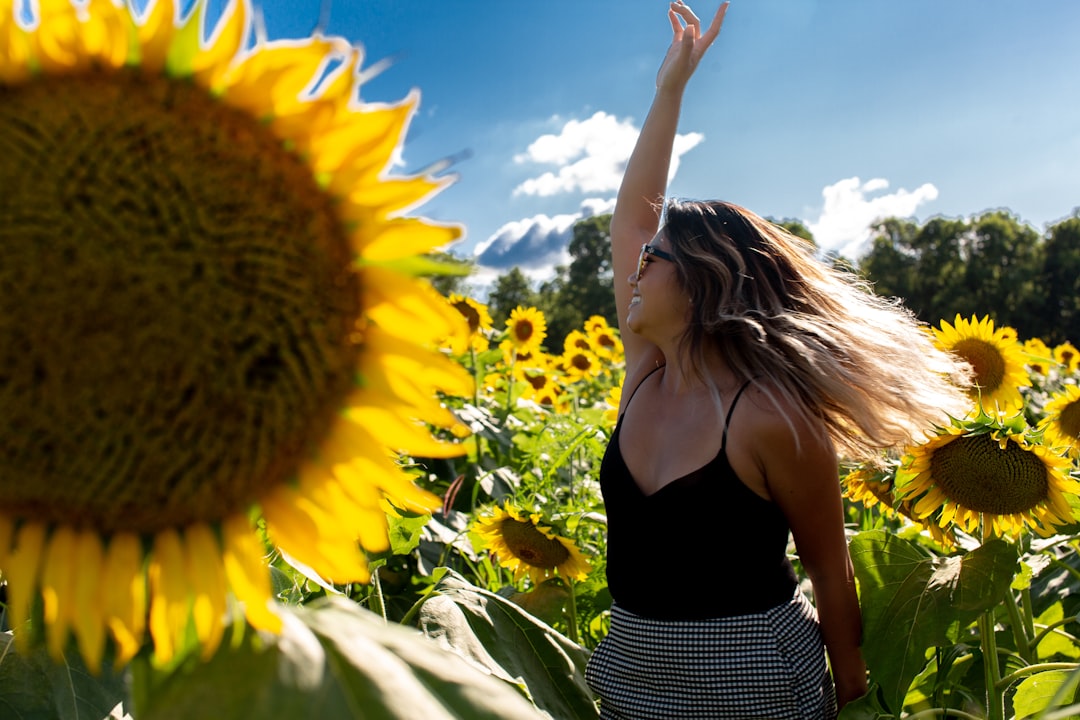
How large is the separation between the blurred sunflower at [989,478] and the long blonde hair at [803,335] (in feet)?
0.29

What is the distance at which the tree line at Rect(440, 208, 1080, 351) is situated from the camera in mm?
38125

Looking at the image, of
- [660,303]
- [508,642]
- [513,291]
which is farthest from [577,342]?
[513,291]

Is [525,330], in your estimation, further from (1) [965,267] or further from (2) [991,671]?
(1) [965,267]

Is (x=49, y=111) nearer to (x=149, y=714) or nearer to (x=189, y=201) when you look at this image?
(x=189, y=201)

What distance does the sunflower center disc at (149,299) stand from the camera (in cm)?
79

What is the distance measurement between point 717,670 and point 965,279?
1686 inches

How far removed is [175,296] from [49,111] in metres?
0.22

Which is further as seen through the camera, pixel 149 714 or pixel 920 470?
pixel 920 470

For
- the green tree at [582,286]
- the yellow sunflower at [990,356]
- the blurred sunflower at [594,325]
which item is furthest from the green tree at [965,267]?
the yellow sunflower at [990,356]

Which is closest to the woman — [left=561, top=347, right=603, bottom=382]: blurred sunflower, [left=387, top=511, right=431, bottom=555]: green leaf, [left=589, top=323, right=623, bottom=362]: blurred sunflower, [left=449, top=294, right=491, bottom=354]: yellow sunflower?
[left=387, top=511, right=431, bottom=555]: green leaf

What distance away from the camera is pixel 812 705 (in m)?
2.30

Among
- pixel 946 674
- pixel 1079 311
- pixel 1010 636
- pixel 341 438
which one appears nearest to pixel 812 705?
pixel 946 674

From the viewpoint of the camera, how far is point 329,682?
0.75m

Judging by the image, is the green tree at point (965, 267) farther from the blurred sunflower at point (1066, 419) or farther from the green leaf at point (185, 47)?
the green leaf at point (185, 47)
